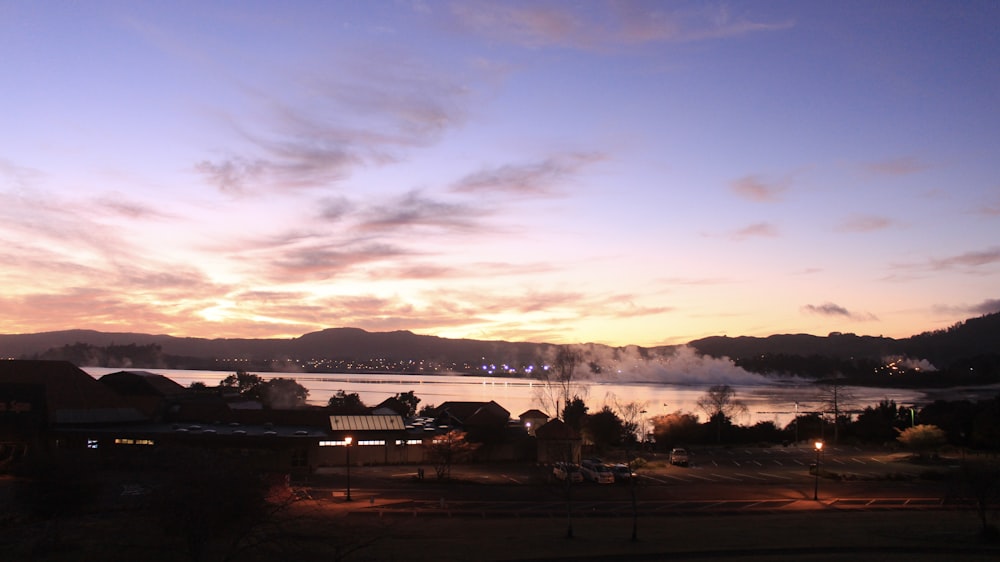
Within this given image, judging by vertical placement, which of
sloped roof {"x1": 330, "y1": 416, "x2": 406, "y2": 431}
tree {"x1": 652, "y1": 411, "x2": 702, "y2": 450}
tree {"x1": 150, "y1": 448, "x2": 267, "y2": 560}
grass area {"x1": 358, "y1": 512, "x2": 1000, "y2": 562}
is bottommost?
tree {"x1": 652, "y1": 411, "x2": 702, "y2": 450}

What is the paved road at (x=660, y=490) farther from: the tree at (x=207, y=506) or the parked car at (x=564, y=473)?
the tree at (x=207, y=506)

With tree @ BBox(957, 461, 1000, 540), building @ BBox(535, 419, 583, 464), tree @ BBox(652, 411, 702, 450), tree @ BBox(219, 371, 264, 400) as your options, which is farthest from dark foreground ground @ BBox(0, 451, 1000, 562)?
tree @ BBox(219, 371, 264, 400)

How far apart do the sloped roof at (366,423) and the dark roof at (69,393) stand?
50.0 ft

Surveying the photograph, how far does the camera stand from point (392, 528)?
2381cm

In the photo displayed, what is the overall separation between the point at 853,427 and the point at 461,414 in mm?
35713

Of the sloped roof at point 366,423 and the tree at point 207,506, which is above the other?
the tree at point 207,506

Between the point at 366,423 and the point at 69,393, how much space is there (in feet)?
62.3

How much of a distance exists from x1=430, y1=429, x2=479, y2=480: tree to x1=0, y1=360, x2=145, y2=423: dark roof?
22603mm

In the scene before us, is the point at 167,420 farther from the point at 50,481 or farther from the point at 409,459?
the point at 50,481

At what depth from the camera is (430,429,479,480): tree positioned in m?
40.7

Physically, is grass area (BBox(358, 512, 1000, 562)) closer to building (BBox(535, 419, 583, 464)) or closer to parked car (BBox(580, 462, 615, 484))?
parked car (BBox(580, 462, 615, 484))

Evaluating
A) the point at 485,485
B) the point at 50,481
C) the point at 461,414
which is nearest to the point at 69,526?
the point at 50,481

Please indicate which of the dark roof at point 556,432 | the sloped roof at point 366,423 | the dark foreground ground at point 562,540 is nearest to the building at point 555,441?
the dark roof at point 556,432

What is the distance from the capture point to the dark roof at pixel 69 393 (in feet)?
150
